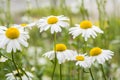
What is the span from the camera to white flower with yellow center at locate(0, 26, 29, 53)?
1.56 m

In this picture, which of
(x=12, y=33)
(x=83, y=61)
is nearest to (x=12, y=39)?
(x=12, y=33)

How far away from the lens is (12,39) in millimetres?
1616

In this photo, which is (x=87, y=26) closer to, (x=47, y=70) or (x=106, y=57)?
(x=106, y=57)

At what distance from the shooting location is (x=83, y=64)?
1.76 m

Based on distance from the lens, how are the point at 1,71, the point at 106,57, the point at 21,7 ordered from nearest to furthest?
the point at 106,57
the point at 1,71
the point at 21,7

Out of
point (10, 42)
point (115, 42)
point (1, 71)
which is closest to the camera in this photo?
point (10, 42)

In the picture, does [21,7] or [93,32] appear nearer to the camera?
[93,32]

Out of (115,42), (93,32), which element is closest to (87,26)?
(93,32)

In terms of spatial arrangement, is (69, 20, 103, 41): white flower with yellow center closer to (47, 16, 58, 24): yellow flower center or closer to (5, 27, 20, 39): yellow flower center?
(47, 16, 58, 24): yellow flower center

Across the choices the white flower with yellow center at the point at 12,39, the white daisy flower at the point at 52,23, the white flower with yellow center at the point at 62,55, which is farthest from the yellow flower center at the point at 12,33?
the white flower with yellow center at the point at 62,55

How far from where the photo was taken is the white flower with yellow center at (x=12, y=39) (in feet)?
5.11

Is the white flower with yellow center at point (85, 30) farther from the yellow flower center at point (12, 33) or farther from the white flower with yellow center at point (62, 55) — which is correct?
the yellow flower center at point (12, 33)

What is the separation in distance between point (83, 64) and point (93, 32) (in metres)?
0.16

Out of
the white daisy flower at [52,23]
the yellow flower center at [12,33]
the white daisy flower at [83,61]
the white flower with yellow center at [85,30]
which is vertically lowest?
the white daisy flower at [83,61]
